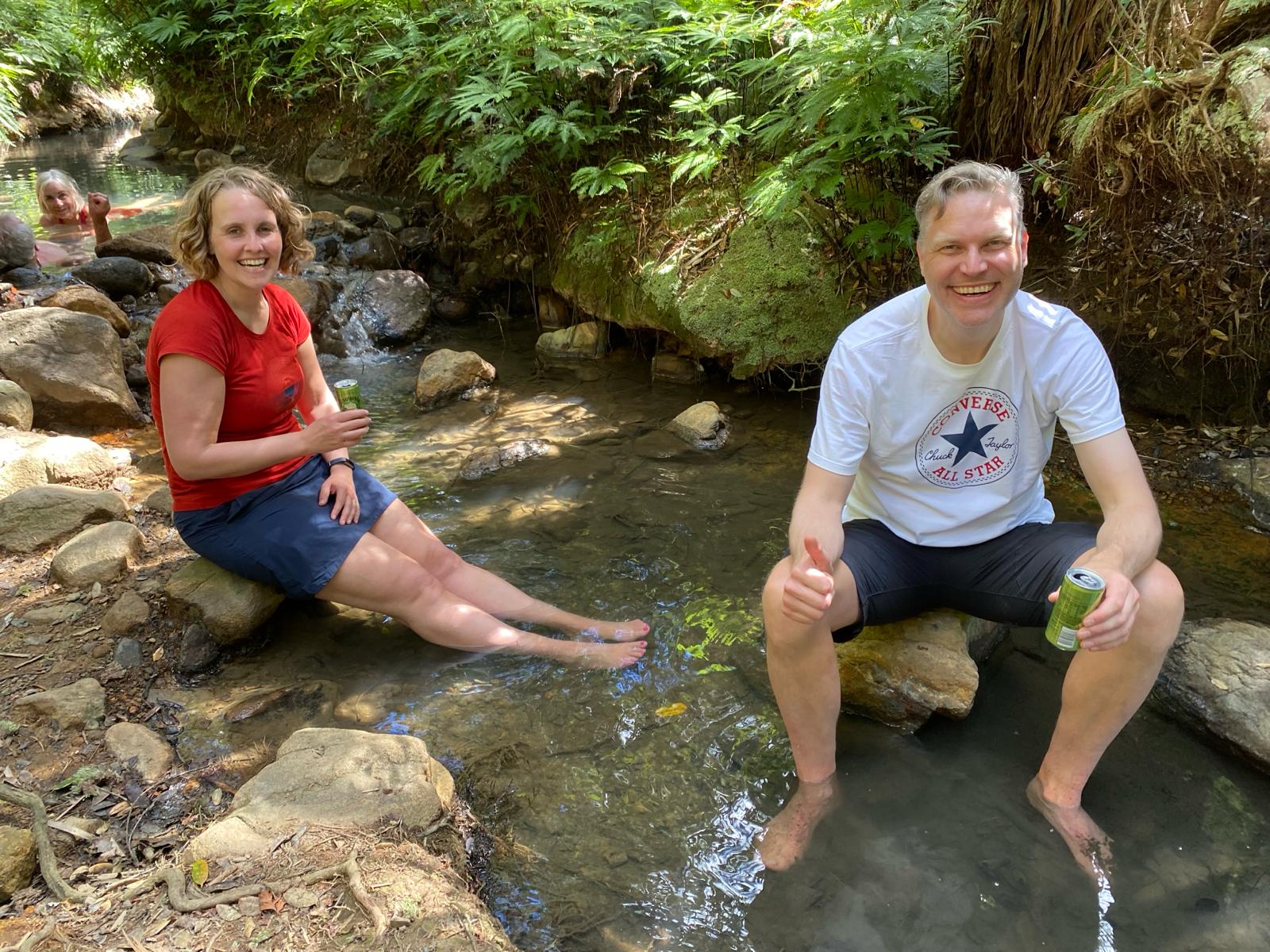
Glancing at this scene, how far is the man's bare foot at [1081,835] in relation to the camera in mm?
2633

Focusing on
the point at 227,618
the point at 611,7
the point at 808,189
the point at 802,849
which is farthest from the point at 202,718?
the point at 611,7

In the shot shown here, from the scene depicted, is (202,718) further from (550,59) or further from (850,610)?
(550,59)

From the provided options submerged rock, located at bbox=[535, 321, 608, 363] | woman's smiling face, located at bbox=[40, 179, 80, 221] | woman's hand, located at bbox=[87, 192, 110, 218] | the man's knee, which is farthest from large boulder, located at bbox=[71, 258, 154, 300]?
the man's knee

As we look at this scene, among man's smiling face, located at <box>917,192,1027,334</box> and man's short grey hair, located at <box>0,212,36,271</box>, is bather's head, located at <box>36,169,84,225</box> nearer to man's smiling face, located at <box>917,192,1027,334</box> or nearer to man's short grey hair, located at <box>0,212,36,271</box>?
man's short grey hair, located at <box>0,212,36,271</box>

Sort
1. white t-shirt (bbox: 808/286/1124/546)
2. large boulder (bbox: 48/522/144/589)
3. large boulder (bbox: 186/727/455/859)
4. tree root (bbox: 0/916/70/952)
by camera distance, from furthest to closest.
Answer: large boulder (bbox: 48/522/144/589), white t-shirt (bbox: 808/286/1124/546), large boulder (bbox: 186/727/455/859), tree root (bbox: 0/916/70/952)

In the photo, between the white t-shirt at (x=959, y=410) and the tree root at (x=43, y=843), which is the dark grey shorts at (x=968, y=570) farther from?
the tree root at (x=43, y=843)

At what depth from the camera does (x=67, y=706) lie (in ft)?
10.3

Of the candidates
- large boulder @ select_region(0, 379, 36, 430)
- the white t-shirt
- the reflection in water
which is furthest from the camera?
the reflection in water

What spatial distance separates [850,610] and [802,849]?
781 mm

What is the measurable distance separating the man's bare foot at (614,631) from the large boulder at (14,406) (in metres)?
4.12

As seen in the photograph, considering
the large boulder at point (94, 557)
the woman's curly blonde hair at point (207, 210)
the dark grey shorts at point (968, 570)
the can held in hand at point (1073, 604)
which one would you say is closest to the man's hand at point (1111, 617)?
the can held in hand at point (1073, 604)

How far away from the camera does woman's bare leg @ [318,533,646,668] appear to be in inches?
137

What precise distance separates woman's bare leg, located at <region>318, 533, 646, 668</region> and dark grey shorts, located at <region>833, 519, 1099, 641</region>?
1.20 m

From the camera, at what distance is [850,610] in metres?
2.79
